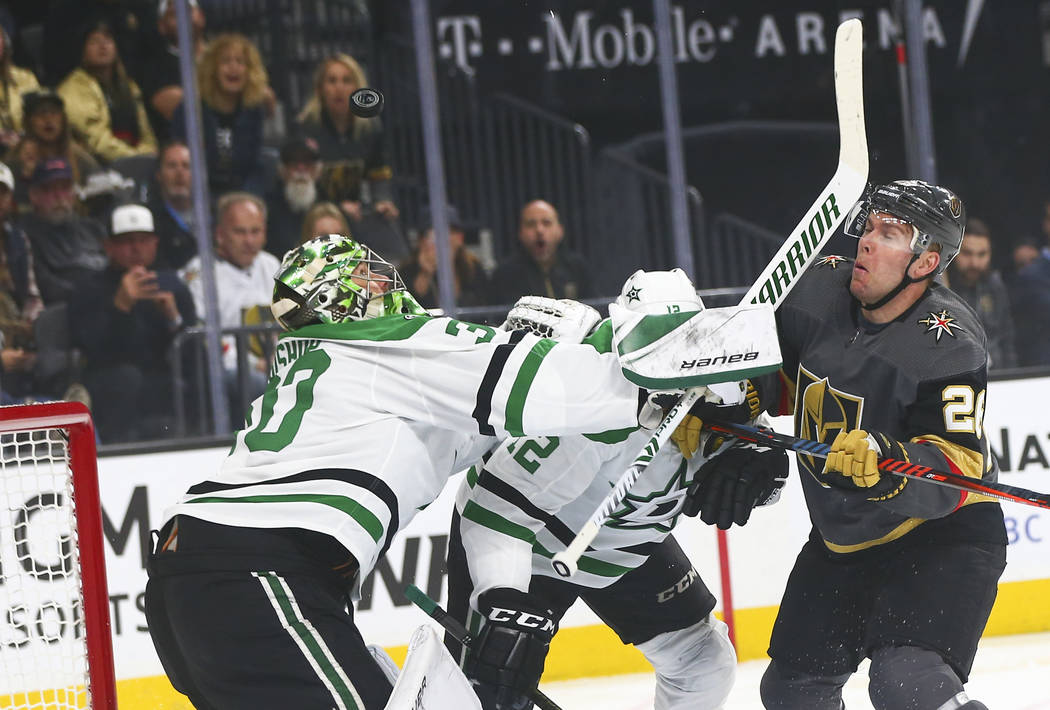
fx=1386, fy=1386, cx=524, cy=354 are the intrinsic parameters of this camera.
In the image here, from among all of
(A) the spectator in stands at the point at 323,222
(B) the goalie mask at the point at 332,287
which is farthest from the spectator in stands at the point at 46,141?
(B) the goalie mask at the point at 332,287

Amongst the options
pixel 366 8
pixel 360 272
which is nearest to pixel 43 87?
pixel 366 8

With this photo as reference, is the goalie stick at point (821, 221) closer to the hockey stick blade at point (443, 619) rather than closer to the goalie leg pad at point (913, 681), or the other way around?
the hockey stick blade at point (443, 619)

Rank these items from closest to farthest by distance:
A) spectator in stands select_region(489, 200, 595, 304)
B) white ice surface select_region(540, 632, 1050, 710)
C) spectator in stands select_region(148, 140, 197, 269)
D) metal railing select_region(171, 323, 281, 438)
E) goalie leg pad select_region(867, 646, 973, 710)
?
goalie leg pad select_region(867, 646, 973, 710) → white ice surface select_region(540, 632, 1050, 710) → metal railing select_region(171, 323, 281, 438) → spectator in stands select_region(148, 140, 197, 269) → spectator in stands select_region(489, 200, 595, 304)

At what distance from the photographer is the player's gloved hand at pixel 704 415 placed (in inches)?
96.9

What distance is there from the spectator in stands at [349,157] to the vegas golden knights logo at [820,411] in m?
2.70

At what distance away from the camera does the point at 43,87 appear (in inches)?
199

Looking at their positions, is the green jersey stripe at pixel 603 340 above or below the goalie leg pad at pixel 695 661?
above

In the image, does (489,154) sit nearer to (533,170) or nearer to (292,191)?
(533,170)

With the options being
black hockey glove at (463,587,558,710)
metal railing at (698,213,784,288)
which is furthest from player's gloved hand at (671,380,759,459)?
metal railing at (698,213,784,288)

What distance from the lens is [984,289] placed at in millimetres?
5117

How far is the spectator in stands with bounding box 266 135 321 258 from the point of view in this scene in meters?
5.00

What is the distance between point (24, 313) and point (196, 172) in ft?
2.44

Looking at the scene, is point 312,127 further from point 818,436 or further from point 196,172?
point 818,436

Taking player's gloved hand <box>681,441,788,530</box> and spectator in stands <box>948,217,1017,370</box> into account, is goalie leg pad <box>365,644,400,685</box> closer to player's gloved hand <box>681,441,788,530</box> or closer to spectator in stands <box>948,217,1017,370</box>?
player's gloved hand <box>681,441,788,530</box>
